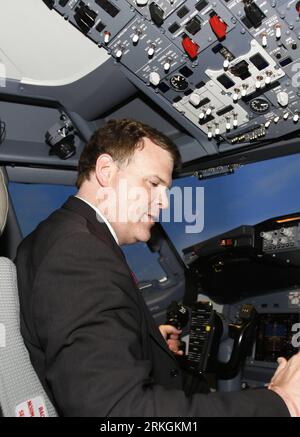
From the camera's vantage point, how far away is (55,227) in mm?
1143

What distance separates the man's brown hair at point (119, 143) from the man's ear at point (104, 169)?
3 cm

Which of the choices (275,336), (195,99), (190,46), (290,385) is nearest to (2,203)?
(290,385)

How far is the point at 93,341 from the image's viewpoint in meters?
0.87

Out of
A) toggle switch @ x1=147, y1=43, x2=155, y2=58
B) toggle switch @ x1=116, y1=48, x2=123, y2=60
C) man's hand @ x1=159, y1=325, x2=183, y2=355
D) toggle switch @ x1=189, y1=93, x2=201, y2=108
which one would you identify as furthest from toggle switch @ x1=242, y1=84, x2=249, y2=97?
man's hand @ x1=159, y1=325, x2=183, y2=355

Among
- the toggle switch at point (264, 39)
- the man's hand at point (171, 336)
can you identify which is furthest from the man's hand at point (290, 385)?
the toggle switch at point (264, 39)

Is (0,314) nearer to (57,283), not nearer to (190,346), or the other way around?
(57,283)

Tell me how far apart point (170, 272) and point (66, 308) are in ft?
8.69

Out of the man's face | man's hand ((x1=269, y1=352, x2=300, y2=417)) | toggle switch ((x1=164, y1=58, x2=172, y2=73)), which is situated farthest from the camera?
toggle switch ((x1=164, y1=58, x2=172, y2=73))

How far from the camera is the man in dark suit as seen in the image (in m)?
0.85

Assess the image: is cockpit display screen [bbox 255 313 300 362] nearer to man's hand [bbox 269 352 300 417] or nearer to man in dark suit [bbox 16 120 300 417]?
man in dark suit [bbox 16 120 300 417]

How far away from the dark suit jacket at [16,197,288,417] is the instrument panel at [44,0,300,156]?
1413 millimetres

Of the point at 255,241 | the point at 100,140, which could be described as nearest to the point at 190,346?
the point at 255,241

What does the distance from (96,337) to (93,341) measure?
0.4 inches

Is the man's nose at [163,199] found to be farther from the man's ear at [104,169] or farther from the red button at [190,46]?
the red button at [190,46]
